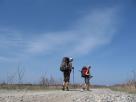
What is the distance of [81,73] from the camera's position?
80.7 feet

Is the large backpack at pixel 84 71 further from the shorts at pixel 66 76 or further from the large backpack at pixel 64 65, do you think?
the large backpack at pixel 64 65

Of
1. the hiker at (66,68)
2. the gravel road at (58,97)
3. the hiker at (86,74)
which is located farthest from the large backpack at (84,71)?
the gravel road at (58,97)

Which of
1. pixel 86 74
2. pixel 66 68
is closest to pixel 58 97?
pixel 66 68

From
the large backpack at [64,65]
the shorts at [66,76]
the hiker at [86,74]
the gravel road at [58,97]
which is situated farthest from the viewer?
the hiker at [86,74]

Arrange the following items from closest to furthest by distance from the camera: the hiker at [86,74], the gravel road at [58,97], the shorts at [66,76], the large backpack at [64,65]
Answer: the gravel road at [58,97], the large backpack at [64,65], the shorts at [66,76], the hiker at [86,74]

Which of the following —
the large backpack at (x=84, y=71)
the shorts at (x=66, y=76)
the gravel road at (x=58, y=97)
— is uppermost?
the large backpack at (x=84, y=71)

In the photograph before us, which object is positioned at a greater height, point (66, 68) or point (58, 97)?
point (66, 68)

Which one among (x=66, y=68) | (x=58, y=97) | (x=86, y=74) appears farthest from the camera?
(x=86, y=74)

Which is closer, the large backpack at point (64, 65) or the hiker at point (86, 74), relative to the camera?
the large backpack at point (64, 65)

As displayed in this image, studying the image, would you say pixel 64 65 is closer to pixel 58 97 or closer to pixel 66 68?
pixel 66 68

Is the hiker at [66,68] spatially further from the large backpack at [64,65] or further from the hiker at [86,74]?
the hiker at [86,74]

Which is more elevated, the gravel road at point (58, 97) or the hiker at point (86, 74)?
the hiker at point (86, 74)

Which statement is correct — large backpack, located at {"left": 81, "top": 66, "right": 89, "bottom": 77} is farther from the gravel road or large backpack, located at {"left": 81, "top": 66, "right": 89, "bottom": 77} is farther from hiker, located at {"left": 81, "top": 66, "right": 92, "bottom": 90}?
the gravel road

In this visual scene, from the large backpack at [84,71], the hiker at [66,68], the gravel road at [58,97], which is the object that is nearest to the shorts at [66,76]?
the hiker at [66,68]
